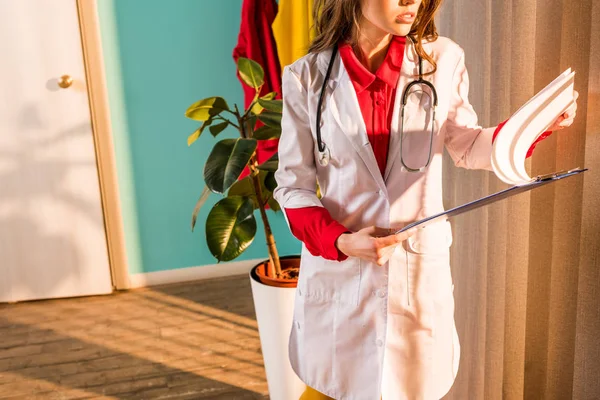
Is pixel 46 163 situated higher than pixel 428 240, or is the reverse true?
pixel 428 240

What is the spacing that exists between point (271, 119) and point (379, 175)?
812 millimetres

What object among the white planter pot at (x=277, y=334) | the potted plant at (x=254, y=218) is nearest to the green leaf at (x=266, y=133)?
the potted plant at (x=254, y=218)

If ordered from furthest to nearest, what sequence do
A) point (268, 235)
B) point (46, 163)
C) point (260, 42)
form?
point (46, 163)
point (260, 42)
point (268, 235)

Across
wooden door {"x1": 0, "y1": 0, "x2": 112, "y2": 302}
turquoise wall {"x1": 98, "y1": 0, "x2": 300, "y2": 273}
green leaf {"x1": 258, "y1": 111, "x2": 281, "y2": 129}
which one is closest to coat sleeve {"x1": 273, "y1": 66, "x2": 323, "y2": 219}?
green leaf {"x1": 258, "y1": 111, "x2": 281, "y2": 129}

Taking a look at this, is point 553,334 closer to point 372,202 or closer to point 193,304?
point 372,202

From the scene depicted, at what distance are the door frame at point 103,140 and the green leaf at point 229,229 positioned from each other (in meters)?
1.26

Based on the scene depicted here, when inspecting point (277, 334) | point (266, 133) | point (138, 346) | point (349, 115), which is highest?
point (349, 115)

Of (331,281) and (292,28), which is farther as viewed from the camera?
(292,28)

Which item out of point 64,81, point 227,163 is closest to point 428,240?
point 227,163

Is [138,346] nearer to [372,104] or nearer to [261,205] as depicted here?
[261,205]

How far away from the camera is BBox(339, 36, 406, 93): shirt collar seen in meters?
1.03

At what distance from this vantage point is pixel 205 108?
1.87 meters

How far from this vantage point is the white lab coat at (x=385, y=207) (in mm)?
1025

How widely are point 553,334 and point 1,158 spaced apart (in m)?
2.55
